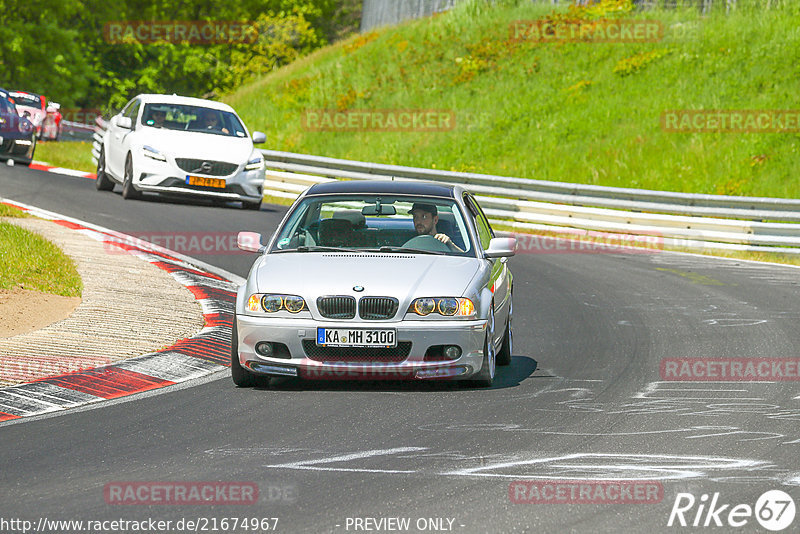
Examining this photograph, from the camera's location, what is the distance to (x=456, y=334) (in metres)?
8.30

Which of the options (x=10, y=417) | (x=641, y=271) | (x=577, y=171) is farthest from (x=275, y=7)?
(x=10, y=417)

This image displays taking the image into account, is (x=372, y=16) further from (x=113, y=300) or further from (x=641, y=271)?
(x=113, y=300)

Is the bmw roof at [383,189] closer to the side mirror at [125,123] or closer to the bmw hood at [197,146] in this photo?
the bmw hood at [197,146]

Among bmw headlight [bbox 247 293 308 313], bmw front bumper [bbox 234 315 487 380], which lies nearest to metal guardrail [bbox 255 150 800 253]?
bmw front bumper [bbox 234 315 487 380]

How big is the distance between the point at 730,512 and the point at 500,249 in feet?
13.7

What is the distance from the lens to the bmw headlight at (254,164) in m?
20.5

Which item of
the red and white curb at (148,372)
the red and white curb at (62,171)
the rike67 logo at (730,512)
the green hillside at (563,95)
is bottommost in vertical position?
the red and white curb at (148,372)

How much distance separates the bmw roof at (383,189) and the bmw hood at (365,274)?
76 centimetres

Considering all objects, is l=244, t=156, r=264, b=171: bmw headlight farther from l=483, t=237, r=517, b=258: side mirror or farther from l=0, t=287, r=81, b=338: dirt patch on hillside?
l=483, t=237, r=517, b=258: side mirror

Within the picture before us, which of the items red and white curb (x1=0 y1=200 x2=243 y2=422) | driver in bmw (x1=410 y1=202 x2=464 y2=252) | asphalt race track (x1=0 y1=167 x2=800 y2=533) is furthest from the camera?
driver in bmw (x1=410 y1=202 x2=464 y2=252)

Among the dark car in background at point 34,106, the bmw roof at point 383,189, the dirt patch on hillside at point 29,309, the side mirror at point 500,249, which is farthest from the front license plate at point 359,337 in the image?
the dark car in background at point 34,106

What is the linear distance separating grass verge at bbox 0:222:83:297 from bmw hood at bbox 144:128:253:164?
6.17 m

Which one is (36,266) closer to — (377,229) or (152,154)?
(377,229)

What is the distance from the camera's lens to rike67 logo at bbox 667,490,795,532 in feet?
17.2
